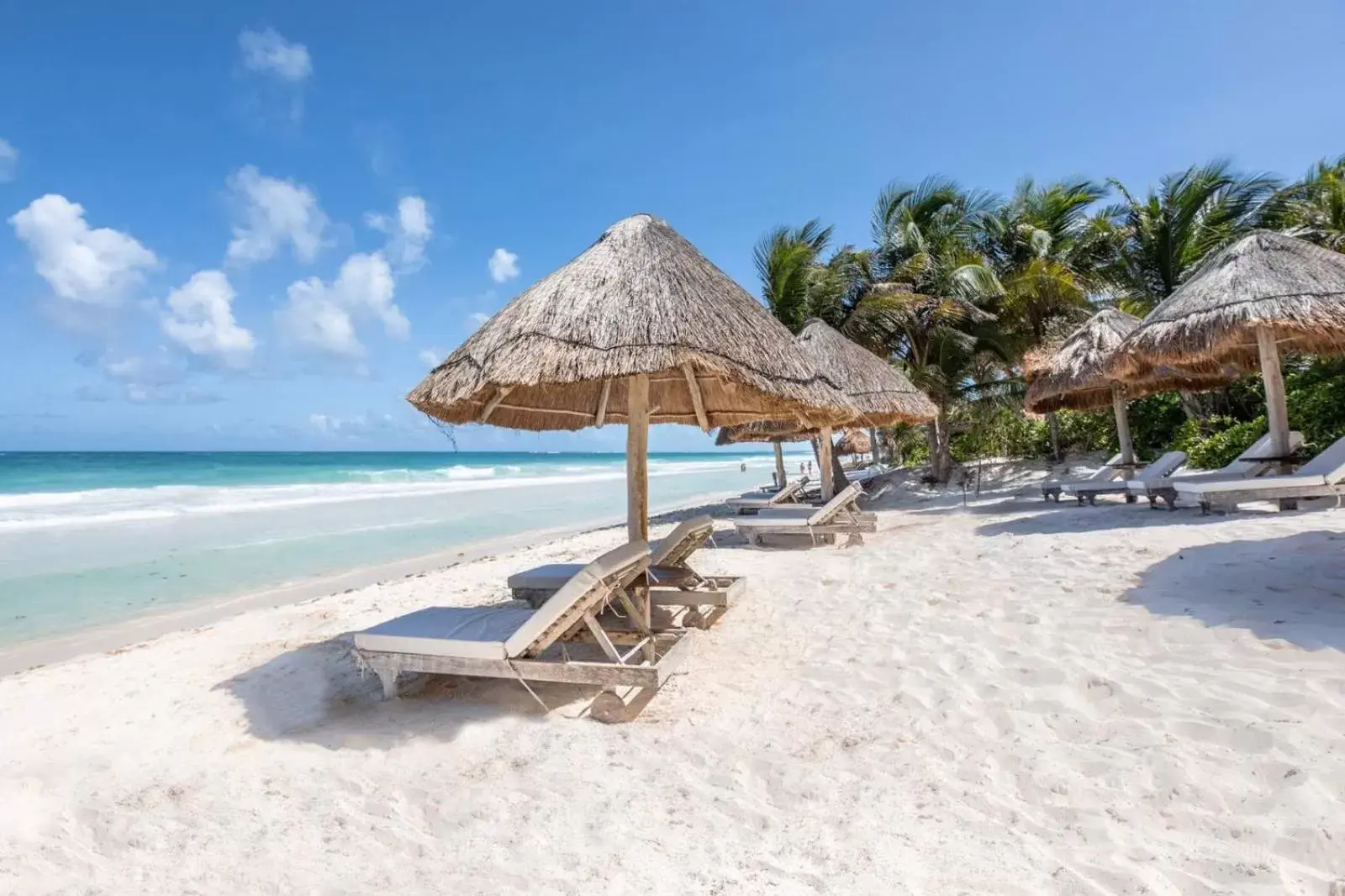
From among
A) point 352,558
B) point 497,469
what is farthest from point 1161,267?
point 497,469

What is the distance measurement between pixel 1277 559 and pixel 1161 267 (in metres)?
9.67

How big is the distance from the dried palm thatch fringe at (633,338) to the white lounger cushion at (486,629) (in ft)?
3.33

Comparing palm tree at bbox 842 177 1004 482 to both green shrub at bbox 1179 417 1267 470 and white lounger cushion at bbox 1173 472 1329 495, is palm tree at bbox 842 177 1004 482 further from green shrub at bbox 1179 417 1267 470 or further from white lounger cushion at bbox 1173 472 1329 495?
white lounger cushion at bbox 1173 472 1329 495

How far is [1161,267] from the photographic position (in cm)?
1174

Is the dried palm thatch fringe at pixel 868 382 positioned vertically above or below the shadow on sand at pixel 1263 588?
above

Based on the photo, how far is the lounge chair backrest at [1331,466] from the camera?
19.6ft

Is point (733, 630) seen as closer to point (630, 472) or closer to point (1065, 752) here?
point (630, 472)

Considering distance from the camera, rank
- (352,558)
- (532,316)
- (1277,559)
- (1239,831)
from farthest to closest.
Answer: (352,558), (1277,559), (532,316), (1239,831)

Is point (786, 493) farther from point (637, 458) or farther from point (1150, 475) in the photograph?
point (637, 458)

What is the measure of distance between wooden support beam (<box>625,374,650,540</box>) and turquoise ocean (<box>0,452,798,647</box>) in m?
5.34

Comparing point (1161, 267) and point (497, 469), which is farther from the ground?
point (1161, 267)

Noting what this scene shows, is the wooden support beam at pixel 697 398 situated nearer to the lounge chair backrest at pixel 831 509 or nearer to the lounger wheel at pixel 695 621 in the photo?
the lounger wheel at pixel 695 621

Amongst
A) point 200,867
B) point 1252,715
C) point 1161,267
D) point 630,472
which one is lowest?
point 200,867

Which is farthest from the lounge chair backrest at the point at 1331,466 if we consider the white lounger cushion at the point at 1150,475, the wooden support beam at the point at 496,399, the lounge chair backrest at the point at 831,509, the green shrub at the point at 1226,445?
the wooden support beam at the point at 496,399
